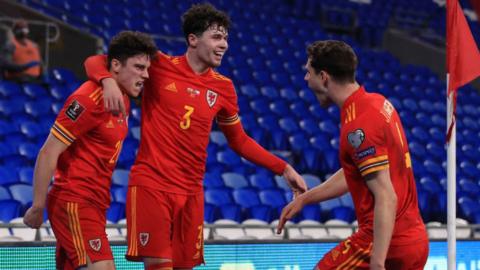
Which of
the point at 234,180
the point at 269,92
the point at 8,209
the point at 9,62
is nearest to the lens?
the point at 8,209

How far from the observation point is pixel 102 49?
1416 cm

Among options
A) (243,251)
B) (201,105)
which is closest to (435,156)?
(243,251)

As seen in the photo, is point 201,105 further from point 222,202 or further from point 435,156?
point 435,156

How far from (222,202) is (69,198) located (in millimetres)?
5230

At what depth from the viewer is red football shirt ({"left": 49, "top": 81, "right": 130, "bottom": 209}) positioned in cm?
485

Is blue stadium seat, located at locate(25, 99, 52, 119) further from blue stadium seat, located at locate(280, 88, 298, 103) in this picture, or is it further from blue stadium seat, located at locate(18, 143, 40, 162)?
blue stadium seat, located at locate(280, 88, 298, 103)

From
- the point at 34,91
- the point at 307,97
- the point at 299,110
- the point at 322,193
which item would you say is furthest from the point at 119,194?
the point at 307,97

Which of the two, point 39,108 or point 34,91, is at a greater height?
point 34,91

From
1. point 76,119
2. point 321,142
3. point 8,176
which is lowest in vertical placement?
point 321,142

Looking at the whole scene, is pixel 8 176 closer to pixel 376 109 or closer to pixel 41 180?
pixel 41 180

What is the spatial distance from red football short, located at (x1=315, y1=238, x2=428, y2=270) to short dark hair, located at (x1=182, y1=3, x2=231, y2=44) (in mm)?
1500

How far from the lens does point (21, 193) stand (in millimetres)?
8820

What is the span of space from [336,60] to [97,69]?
1.39 meters

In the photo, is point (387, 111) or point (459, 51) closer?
point (387, 111)
